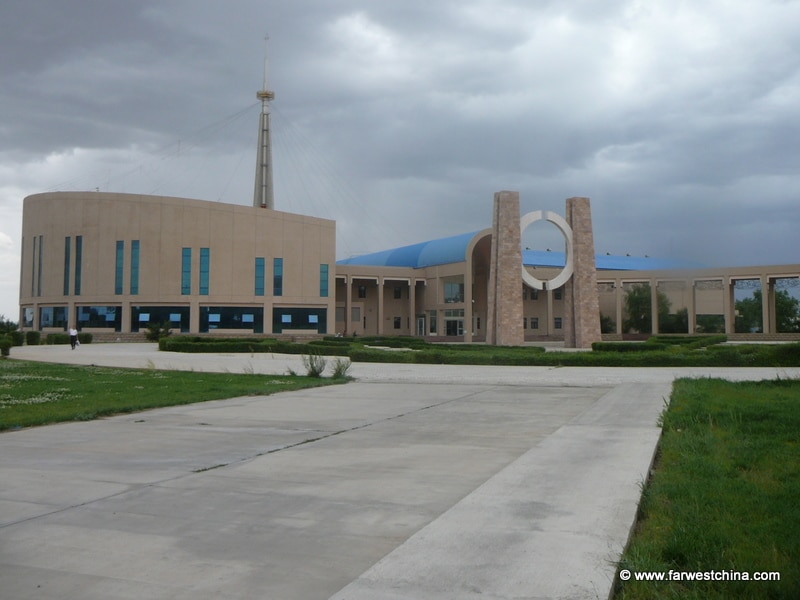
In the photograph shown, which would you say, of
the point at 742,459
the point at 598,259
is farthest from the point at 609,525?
the point at 598,259

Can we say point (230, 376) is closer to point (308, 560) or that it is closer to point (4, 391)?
point (4, 391)

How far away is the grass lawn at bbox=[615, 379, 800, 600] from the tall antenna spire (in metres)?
67.1

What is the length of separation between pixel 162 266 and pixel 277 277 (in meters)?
9.31

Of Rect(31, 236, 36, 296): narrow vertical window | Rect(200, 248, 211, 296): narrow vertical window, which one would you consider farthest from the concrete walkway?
Rect(31, 236, 36, 296): narrow vertical window

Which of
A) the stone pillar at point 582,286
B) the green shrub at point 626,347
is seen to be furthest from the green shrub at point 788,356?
the stone pillar at point 582,286

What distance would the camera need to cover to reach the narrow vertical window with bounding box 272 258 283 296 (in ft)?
198

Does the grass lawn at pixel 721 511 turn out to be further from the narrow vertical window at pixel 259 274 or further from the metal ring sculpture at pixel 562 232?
the narrow vertical window at pixel 259 274

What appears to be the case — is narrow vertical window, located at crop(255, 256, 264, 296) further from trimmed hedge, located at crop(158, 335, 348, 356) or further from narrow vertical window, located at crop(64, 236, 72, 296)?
trimmed hedge, located at crop(158, 335, 348, 356)

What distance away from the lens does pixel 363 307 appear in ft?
240

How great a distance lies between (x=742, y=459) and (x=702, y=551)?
3.56 meters

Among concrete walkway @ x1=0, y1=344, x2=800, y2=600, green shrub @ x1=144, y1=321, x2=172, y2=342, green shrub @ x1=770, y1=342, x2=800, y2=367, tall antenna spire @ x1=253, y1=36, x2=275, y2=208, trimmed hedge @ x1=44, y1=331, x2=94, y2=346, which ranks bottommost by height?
concrete walkway @ x1=0, y1=344, x2=800, y2=600

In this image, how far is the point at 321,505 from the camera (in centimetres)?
609

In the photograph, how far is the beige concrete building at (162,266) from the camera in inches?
2264

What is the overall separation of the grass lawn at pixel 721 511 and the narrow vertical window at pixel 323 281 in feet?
175
